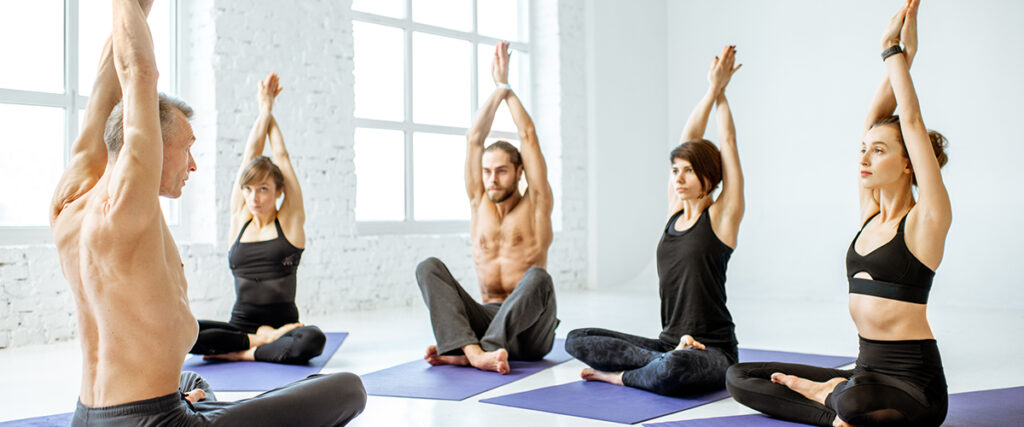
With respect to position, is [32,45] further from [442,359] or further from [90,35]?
[442,359]

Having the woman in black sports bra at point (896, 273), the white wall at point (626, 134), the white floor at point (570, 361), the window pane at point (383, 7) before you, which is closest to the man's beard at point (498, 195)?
the white floor at point (570, 361)

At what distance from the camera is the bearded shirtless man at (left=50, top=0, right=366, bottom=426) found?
1421 millimetres

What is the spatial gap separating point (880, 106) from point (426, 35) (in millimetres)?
4825

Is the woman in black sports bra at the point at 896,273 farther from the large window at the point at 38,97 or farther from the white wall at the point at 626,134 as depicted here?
the white wall at the point at 626,134

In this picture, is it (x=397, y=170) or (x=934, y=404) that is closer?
(x=934, y=404)

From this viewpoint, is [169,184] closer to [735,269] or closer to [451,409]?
[451,409]

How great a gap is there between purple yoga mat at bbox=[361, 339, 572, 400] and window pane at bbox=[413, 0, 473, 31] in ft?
12.8

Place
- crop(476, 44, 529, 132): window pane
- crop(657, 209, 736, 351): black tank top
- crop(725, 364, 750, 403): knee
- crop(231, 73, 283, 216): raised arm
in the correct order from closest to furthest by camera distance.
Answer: crop(725, 364, 750, 403): knee < crop(657, 209, 736, 351): black tank top < crop(231, 73, 283, 216): raised arm < crop(476, 44, 529, 132): window pane

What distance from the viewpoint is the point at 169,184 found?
1611 mm

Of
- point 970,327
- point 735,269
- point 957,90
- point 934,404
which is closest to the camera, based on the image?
point 934,404

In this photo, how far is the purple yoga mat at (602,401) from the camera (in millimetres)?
2506

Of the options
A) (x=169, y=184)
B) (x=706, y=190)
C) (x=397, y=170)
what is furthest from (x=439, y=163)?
(x=169, y=184)

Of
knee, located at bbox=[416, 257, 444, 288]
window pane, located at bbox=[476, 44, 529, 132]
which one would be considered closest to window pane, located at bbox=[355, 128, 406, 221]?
window pane, located at bbox=[476, 44, 529, 132]

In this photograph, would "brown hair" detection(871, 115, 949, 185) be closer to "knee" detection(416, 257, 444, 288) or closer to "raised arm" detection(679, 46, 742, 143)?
"raised arm" detection(679, 46, 742, 143)
